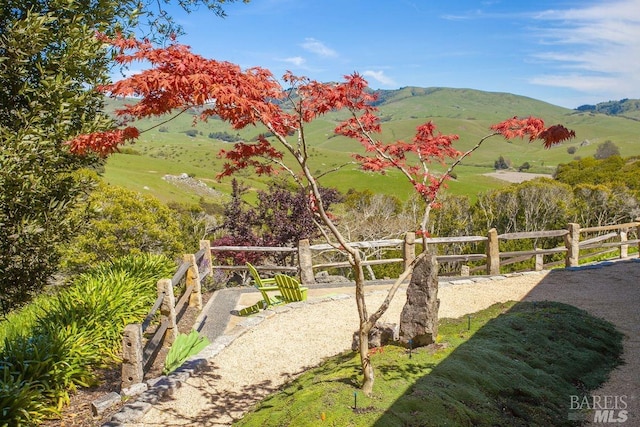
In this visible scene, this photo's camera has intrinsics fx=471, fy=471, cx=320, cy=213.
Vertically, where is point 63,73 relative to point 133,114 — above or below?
above

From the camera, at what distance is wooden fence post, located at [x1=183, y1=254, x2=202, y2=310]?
10.6 m

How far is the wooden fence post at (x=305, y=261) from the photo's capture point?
40.9 ft

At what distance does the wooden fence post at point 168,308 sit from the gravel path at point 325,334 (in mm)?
1112

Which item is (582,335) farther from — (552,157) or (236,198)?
(552,157)

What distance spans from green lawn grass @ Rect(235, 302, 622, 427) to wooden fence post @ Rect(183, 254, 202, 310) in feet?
15.6

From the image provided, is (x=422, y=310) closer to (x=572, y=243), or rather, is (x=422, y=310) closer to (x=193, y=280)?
(x=193, y=280)

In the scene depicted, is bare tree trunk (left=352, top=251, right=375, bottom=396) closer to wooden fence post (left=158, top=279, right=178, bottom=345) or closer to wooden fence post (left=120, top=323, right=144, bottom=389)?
wooden fence post (left=120, top=323, right=144, bottom=389)

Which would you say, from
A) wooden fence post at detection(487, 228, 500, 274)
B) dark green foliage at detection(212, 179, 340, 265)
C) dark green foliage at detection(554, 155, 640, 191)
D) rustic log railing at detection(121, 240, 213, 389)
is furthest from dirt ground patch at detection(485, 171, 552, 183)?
rustic log railing at detection(121, 240, 213, 389)

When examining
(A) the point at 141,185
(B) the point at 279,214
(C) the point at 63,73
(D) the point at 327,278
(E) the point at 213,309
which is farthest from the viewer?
(A) the point at 141,185

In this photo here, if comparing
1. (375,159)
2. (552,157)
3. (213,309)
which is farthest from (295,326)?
(552,157)

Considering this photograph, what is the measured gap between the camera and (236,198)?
55.8 feet

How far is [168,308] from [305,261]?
16.4 feet

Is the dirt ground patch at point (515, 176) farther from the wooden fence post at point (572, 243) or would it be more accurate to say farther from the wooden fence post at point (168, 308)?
the wooden fence post at point (168, 308)

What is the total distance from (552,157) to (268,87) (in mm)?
156160
